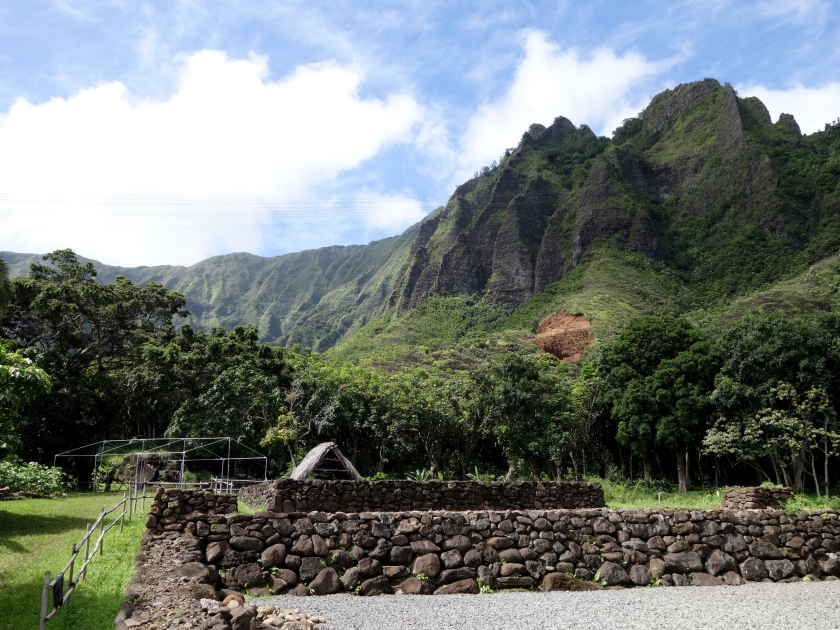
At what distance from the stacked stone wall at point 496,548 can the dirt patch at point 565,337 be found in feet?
152

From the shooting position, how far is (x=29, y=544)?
11.7 m

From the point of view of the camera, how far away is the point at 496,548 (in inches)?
343

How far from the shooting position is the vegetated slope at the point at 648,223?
2707 inches

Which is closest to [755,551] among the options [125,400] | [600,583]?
[600,583]

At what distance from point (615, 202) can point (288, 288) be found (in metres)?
112

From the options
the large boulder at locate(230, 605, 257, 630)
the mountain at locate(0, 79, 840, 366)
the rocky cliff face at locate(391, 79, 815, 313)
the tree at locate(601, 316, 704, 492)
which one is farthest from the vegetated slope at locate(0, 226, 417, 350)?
the large boulder at locate(230, 605, 257, 630)

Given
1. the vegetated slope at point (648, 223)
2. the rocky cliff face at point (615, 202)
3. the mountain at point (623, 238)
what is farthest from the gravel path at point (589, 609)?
the rocky cliff face at point (615, 202)

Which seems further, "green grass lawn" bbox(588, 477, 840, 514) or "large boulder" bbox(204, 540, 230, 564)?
"green grass lawn" bbox(588, 477, 840, 514)

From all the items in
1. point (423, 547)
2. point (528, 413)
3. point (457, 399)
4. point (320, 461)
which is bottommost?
point (423, 547)

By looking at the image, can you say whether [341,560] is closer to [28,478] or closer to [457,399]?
[28,478]

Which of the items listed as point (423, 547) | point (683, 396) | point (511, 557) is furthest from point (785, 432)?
point (423, 547)

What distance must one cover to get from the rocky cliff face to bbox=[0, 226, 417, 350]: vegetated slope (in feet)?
81.4

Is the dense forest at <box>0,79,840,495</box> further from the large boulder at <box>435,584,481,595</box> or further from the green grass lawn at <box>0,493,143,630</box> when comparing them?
the large boulder at <box>435,584,481,595</box>

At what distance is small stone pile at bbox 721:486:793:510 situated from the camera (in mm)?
13094
